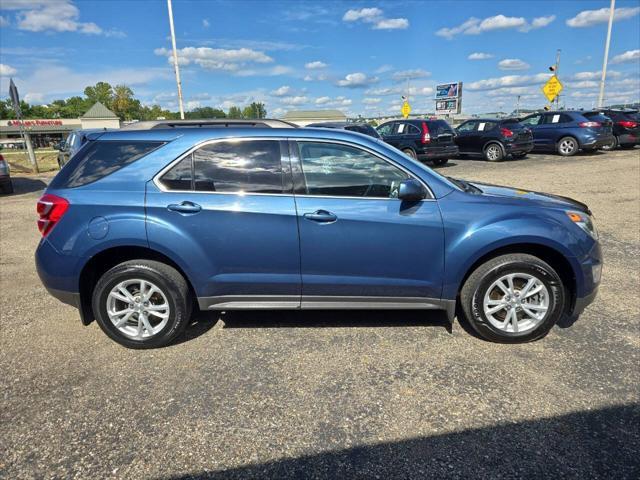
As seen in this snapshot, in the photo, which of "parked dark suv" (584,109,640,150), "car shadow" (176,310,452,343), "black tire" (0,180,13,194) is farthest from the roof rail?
"parked dark suv" (584,109,640,150)

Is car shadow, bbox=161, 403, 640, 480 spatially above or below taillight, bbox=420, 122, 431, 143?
below

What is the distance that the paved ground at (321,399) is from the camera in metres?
2.34

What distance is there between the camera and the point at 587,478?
2.19 m

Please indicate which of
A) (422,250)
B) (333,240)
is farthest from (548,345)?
(333,240)

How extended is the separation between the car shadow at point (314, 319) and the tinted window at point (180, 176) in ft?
4.37

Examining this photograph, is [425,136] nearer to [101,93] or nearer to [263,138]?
[263,138]

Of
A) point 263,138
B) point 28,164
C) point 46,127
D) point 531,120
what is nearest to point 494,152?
point 531,120

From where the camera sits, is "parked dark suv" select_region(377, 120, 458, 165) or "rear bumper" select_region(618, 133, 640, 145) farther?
"rear bumper" select_region(618, 133, 640, 145)

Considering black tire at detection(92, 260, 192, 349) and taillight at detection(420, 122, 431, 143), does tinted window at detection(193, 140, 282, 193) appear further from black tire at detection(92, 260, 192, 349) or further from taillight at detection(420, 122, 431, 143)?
taillight at detection(420, 122, 431, 143)

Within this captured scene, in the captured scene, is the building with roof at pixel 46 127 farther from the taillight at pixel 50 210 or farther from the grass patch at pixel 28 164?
the taillight at pixel 50 210

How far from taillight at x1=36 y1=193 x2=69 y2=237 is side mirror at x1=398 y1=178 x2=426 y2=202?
8.55ft

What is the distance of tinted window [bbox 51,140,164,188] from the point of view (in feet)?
11.2

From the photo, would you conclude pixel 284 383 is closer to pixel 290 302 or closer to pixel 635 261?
pixel 290 302

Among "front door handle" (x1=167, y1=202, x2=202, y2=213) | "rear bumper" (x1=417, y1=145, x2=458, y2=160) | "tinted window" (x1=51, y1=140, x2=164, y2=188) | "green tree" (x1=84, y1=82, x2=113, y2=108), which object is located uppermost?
"green tree" (x1=84, y1=82, x2=113, y2=108)
